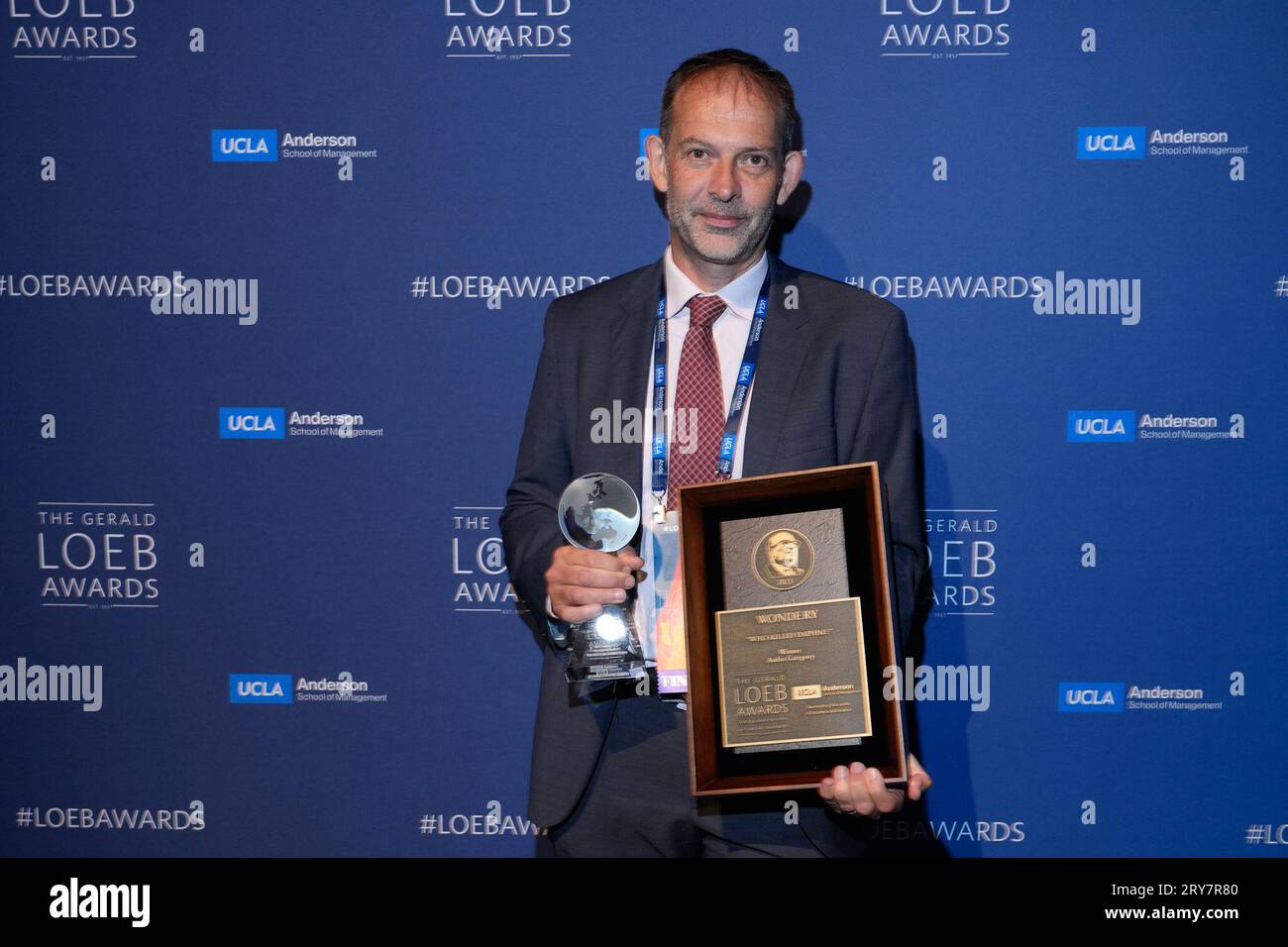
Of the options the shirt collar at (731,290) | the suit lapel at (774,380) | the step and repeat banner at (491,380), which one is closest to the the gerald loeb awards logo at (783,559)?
the suit lapel at (774,380)

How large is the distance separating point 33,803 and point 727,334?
2833mm

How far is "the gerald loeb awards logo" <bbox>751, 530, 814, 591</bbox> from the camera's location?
2.06 m

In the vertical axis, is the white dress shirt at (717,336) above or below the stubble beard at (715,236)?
below

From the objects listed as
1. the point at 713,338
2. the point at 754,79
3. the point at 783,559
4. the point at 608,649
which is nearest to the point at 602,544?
the point at 608,649

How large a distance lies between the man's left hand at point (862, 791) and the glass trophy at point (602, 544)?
0.42m

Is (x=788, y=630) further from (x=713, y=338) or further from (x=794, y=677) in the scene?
(x=713, y=338)

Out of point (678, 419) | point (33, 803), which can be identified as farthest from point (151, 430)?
point (678, 419)

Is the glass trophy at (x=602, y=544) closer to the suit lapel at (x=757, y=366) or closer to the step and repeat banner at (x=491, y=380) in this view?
the suit lapel at (x=757, y=366)

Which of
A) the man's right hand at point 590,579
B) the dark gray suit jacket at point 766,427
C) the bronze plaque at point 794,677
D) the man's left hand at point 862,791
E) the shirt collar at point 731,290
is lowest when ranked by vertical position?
the man's left hand at point 862,791

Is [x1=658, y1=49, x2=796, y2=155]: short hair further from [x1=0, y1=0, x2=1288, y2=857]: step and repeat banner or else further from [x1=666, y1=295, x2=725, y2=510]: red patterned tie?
[x1=0, y1=0, x2=1288, y2=857]: step and repeat banner

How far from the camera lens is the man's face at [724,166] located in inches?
92.8

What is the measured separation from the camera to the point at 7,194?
3500mm

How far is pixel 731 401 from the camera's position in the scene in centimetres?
236

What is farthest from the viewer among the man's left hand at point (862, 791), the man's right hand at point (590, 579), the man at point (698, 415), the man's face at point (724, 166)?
the man's face at point (724, 166)
